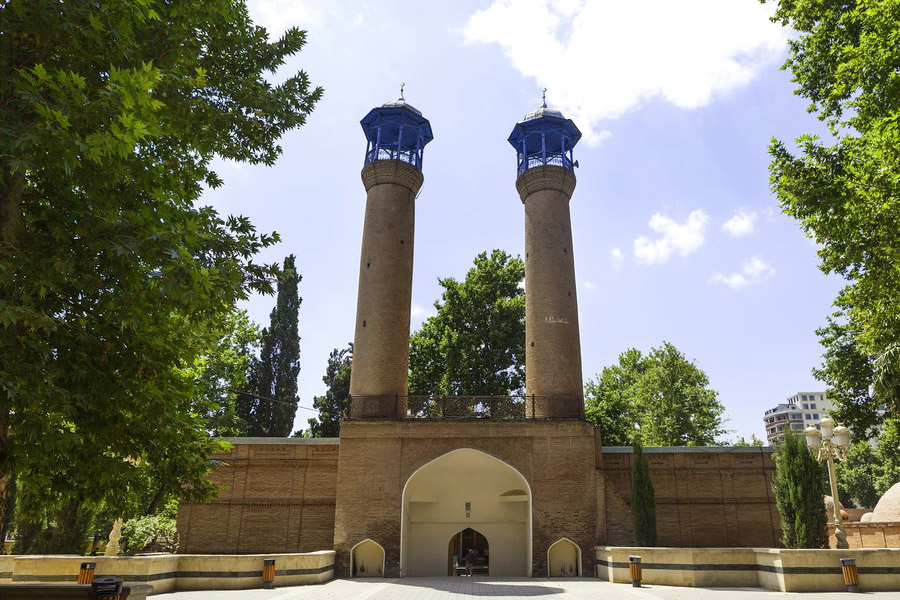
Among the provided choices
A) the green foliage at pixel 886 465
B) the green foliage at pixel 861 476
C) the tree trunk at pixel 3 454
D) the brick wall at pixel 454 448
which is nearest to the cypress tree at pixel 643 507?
the brick wall at pixel 454 448

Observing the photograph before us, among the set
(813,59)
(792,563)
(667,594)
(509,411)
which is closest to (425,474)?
(509,411)

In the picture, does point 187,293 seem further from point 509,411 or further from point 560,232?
point 560,232

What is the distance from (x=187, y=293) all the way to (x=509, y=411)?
51.2 feet

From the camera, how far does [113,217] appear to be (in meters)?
6.46

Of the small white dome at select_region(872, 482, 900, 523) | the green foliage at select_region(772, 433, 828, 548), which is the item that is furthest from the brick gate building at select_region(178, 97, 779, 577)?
the small white dome at select_region(872, 482, 900, 523)

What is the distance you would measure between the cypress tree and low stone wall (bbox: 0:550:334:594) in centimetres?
952

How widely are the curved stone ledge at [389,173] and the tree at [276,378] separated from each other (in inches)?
534

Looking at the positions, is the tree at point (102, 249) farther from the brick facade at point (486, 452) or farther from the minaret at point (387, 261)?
the minaret at point (387, 261)

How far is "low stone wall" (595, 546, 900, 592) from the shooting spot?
1292 centimetres

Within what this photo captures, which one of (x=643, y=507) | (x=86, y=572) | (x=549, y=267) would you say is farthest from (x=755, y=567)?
(x=86, y=572)

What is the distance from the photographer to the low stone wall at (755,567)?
42.4 ft

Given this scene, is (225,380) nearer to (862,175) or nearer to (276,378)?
(276,378)

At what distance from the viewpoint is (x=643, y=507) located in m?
18.1

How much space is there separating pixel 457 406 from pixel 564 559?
5906 mm
